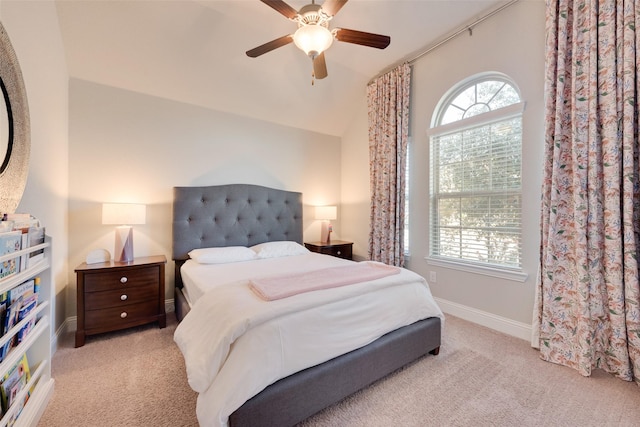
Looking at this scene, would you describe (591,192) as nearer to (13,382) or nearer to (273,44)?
(273,44)

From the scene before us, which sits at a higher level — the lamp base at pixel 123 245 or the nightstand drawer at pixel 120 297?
the lamp base at pixel 123 245

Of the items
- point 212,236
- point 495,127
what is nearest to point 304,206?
point 212,236

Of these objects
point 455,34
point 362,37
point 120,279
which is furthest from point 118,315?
point 455,34

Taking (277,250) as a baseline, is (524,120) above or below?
above

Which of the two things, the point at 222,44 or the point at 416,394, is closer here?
the point at 416,394

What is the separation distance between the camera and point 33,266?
1375 millimetres

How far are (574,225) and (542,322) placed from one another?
817 mm

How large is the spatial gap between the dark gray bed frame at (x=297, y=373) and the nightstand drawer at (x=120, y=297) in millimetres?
293

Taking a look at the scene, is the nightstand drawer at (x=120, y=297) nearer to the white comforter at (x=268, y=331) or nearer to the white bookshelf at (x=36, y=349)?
the white bookshelf at (x=36, y=349)

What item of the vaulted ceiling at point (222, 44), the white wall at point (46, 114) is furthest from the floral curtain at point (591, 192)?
the white wall at point (46, 114)

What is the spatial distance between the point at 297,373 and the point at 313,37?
2067 mm

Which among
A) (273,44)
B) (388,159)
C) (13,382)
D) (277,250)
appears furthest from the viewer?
(388,159)

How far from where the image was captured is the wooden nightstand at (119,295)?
227 cm

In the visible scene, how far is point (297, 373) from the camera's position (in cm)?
140
